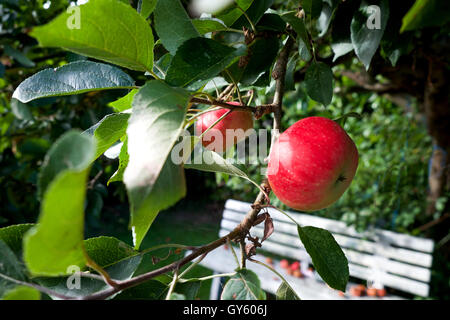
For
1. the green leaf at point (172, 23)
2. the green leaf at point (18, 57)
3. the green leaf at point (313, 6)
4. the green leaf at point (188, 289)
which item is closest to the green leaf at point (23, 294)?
the green leaf at point (188, 289)

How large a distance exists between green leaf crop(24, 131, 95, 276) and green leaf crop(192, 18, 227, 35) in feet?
0.91

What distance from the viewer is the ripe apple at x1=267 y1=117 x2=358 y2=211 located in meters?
0.45

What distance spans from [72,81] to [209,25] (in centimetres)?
18

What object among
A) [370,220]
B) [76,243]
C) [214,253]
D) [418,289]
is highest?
[76,243]

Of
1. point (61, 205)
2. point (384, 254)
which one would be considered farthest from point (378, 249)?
point (61, 205)

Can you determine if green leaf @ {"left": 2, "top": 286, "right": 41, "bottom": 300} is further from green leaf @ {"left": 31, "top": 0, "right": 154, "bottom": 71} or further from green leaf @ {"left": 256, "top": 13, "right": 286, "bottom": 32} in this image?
green leaf @ {"left": 256, "top": 13, "right": 286, "bottom": 32}

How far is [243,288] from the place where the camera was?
35 centimetres

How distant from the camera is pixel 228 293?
35 cm

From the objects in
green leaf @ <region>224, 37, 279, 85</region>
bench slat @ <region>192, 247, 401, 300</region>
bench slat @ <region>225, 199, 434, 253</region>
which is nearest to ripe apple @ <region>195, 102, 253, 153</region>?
green leaf @ <region>224, 37, 279, 85</region>

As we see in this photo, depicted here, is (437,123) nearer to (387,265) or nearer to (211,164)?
(387,265)

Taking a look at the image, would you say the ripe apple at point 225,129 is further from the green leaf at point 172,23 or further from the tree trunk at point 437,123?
the tree trunk at point 437,123
